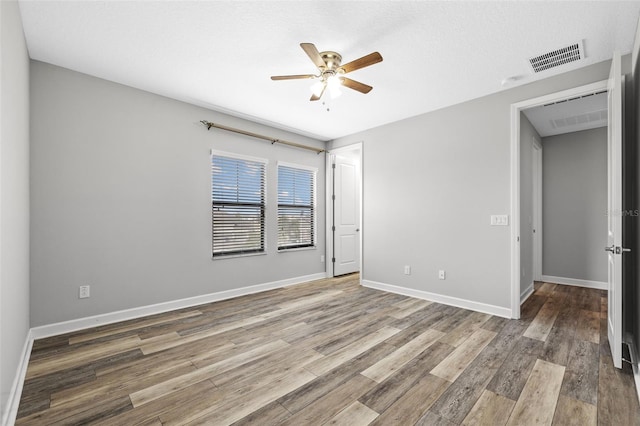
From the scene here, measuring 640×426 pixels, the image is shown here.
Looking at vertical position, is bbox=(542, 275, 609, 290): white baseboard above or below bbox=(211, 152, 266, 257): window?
below

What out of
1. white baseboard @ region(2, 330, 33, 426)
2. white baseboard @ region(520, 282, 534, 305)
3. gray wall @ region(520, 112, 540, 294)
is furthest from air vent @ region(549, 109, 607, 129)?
white baseboard @ region(2, 330, 33, 426)

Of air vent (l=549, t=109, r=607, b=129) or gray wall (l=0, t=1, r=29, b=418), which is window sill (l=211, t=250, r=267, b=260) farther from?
air vent (l=549, t=109, r=607, b=129)

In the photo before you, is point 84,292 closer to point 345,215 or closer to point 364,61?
point 364,61

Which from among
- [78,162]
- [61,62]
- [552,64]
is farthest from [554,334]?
[61,62]

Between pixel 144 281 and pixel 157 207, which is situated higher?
pixel 157 207

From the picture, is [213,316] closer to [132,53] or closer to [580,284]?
[132,53]

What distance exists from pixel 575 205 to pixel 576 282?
50.4 inches

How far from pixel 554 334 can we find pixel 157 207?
4.44 m

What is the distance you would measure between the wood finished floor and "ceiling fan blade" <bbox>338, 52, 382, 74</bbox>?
93.0 inches

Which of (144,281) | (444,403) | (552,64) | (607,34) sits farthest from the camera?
(144,281)

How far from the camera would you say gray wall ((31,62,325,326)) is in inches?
110

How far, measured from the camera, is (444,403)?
1.81 m

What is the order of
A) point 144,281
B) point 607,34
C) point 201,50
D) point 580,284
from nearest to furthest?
1. point 607,34
2. point 201,50
3. point 144,281
4. point 580,284

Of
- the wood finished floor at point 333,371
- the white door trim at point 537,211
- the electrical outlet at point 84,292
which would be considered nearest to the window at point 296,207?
the wood finished floor at point 333,371
